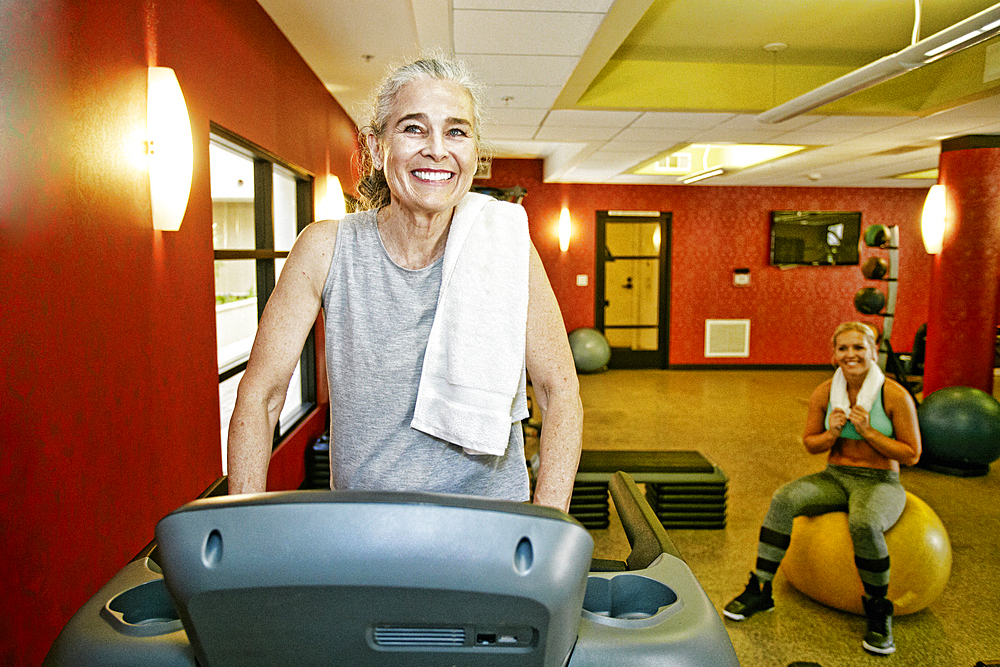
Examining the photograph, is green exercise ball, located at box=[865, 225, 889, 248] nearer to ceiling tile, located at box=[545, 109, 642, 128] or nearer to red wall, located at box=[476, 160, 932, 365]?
ceiling tile, located at box=[545, 109, 642, 128]

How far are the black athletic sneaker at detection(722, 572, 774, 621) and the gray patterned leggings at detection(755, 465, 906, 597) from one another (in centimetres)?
5

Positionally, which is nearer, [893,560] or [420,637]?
[420,637]

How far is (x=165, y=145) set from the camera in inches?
81.7

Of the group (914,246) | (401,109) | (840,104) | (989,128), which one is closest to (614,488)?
(401,109)

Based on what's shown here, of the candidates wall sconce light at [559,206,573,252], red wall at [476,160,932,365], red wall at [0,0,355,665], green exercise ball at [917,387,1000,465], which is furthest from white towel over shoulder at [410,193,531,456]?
red wall at [476,160,932,365]

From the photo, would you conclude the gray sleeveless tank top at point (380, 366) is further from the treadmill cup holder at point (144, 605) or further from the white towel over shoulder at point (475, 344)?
the treadmill cup holder at point (144, 605)

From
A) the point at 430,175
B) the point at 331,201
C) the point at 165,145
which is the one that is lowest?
the point at 430,175

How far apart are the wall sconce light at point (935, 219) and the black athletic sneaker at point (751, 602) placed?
12.0 feet

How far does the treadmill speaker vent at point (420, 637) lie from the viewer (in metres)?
0.63

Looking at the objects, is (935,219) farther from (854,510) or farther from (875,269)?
(854,510)

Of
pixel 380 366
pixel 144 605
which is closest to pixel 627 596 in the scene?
pixel 380 366

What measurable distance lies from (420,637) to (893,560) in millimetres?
2698

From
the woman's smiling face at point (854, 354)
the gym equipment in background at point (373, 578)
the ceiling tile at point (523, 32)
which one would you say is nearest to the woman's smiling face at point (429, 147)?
the gym equipment in background at point (373, 578)

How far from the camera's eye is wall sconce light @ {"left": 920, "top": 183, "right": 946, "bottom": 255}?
5277 millimetres
